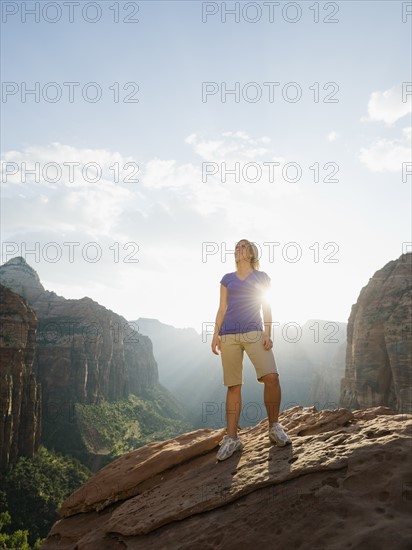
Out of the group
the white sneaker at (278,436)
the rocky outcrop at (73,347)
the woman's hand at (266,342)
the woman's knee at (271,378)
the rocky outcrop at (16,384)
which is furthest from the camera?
the rocky outcrop at (73,347)

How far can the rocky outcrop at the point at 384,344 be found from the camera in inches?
1746

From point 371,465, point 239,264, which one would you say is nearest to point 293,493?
point 371,465

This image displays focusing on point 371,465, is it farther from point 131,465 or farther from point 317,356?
point 317,356

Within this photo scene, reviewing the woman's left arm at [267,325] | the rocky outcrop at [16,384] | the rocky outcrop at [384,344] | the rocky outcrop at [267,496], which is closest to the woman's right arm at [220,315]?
the woman's left arm at [267,325]

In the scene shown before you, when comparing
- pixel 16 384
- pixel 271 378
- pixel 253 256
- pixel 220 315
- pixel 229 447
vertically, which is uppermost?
pixel 253 256

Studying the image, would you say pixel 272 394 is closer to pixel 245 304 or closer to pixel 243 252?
pixel 245 304

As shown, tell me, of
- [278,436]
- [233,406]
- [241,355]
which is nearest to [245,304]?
[241,355]

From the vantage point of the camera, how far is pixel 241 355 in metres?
7.76

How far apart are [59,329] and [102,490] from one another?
102 m

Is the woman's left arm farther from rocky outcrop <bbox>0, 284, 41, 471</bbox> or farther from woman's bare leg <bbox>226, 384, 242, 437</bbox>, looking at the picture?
rocky outcrop <bbox>0, 284, 41, 471</bbox>

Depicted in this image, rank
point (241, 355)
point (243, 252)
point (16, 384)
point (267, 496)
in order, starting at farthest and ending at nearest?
point (16, 384) → point (243, 252) → point (241, 355) → point (267, 496)

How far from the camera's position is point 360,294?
56.2 m

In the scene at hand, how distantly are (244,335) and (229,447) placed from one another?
7.41ft

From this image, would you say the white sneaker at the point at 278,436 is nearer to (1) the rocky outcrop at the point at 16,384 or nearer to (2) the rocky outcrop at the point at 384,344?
(2) the rocky outcrop at the point at 384,344
